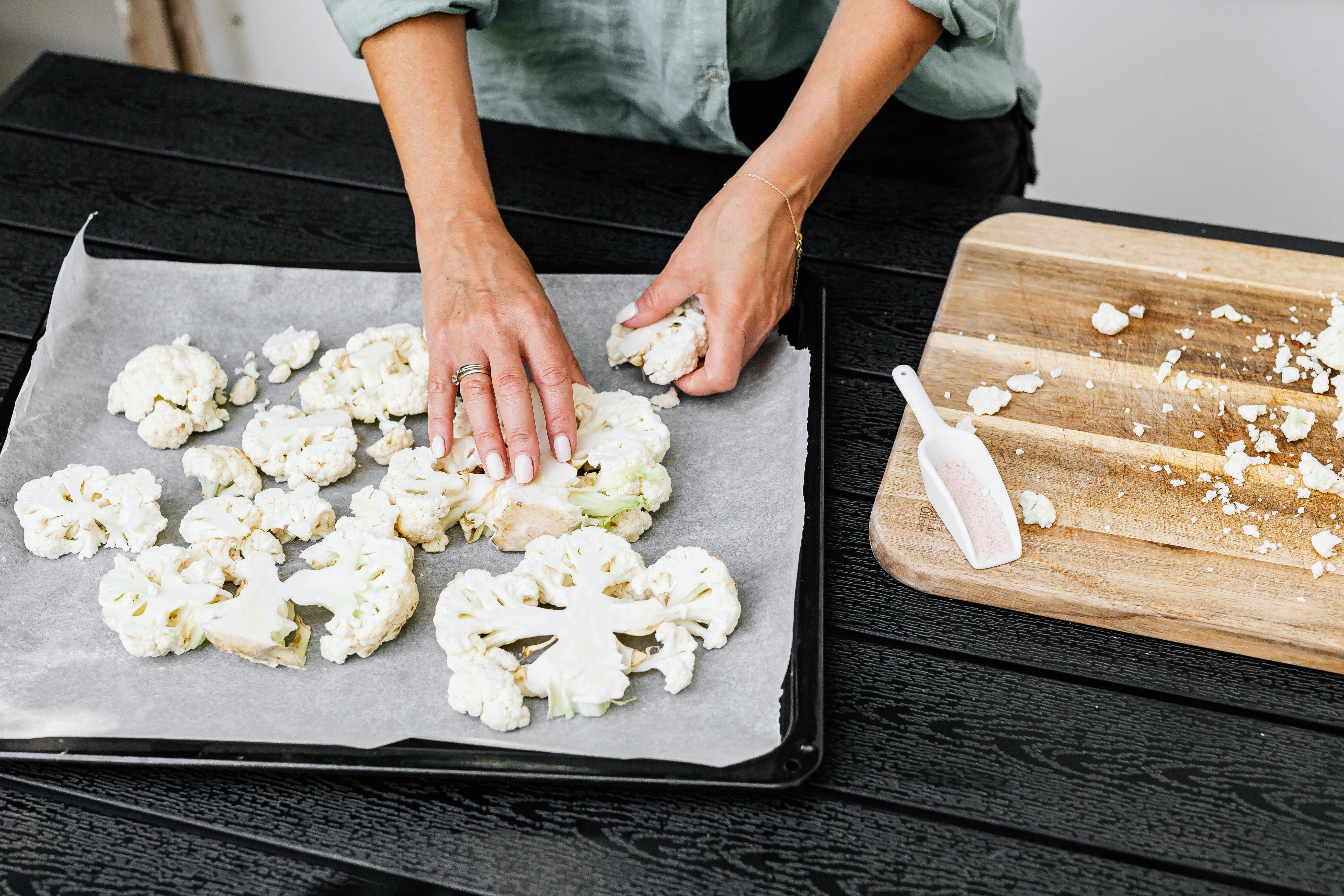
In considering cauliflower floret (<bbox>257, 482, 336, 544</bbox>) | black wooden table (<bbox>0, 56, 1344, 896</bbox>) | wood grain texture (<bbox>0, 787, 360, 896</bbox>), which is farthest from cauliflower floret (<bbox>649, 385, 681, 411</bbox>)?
wood grain texture (<bbox>0, 787, 360, 896</bbox>)

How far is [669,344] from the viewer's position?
1.35m

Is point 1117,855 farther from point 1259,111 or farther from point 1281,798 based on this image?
point 1259,111

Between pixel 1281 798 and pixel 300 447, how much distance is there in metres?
1.13

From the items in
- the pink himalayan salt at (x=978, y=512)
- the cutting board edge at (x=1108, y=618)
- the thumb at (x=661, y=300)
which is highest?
the thumb at (x=661, y=300)

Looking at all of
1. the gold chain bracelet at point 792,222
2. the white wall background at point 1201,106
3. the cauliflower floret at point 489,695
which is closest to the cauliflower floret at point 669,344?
the gold chain bracelet at point 792,222

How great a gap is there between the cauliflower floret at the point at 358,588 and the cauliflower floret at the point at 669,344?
0.40 metres

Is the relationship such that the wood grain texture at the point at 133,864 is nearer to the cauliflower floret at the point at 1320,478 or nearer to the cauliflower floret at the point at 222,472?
the cauliflower floret at the point at 222,472

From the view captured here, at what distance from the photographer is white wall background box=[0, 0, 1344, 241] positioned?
8.60 feet

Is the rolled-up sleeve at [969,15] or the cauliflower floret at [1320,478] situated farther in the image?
the rolled-up sleeve at [969,15]

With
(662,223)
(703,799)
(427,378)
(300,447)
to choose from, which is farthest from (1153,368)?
(300,447)

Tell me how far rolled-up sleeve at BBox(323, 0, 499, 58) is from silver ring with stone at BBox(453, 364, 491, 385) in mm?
497

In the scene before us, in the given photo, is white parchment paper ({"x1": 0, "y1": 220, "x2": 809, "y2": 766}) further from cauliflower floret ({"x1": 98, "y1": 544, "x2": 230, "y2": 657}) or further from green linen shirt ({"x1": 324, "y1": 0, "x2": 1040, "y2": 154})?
green linen shirt ({"x1": 324, "y1": 0, "x2": 1040, "y2": 154})

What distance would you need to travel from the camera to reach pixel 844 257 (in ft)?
5.22

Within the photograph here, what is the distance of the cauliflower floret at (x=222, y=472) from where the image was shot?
1257 mm
